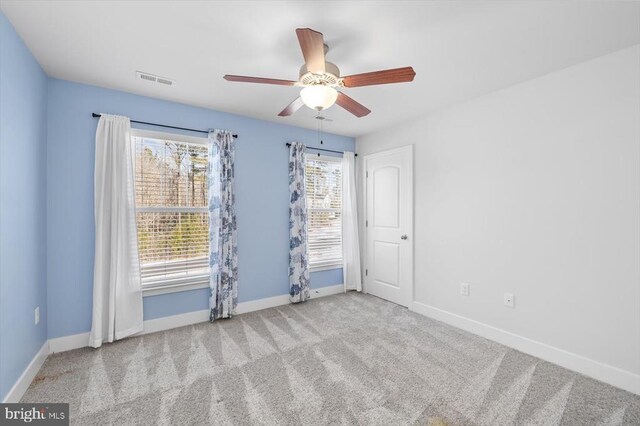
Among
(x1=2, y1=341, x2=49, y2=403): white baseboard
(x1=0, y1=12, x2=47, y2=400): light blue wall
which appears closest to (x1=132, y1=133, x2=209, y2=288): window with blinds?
(x1=0, y1=12, x2=47, y2=400): light blue wall

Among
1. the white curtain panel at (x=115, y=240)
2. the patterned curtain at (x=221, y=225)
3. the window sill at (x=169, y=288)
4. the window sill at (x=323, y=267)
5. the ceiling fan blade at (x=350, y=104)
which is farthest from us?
the window sill at (x=323, y=267)

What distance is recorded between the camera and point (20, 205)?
6.79 ft

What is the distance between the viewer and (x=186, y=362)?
2.47 metres

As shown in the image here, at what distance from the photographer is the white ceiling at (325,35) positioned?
5.78ft

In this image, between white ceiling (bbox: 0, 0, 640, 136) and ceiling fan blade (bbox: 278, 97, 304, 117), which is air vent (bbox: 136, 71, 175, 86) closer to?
white ceiling (bbox: 0, 0, 640, 136)

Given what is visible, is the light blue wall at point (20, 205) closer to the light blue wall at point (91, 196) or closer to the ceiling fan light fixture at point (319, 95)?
the light blue wall at point (91, 196)

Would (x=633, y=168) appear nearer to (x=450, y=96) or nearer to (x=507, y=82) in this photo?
(x=507, y=82)

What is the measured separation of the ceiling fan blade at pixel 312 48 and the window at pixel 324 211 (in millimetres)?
2548

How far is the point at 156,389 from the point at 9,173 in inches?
71.7

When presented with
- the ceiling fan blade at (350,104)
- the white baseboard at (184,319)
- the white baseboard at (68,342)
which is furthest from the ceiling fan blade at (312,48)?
the white baseboard at (68,342)

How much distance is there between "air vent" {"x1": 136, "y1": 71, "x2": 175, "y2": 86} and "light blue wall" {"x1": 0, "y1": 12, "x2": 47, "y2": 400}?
74 centimetres

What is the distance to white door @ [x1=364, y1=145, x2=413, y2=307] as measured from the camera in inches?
152

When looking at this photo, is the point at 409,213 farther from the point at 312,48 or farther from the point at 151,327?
the point at 151,327

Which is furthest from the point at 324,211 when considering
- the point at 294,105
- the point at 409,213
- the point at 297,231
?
the point at 294,105
